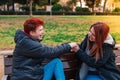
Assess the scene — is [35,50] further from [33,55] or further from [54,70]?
[54,70]

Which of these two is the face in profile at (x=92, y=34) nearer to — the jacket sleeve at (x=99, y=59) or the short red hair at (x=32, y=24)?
the jacket sleeve at (x=99, y=59)

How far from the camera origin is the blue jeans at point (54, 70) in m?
4.66

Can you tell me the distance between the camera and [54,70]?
15.4 feet

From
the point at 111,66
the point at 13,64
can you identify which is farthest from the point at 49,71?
the point at 111,66

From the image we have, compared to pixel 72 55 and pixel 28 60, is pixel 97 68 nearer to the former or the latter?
pixel 72 55

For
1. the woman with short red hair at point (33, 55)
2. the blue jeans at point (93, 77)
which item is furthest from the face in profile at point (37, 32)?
the blue jeans at point (93, 77)

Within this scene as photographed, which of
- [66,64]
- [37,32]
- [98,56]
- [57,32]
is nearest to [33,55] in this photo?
[37,32]

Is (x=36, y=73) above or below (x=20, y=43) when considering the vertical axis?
below

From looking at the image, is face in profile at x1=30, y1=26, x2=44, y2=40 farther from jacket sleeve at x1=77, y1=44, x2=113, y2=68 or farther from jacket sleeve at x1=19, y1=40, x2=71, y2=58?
jacket sleeve at x1=77, y1=44, x2=113, y2=68

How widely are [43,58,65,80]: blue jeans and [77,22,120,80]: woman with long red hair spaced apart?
14.2 inches

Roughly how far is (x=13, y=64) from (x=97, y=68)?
1049 mm

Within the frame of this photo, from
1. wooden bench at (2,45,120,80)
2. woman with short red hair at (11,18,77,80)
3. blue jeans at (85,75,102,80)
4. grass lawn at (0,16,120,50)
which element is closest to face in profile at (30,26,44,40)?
woman with short red hair at (11,18,77,80)

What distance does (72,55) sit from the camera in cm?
512

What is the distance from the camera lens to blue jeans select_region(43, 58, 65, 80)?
15.3 ft
